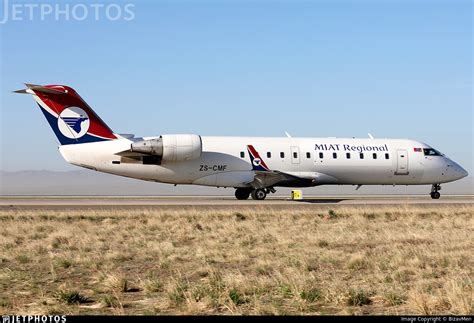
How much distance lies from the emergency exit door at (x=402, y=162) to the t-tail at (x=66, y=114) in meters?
18.6

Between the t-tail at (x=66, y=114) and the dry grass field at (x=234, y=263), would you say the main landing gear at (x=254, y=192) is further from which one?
the dry grass field at (x=234, y=263)

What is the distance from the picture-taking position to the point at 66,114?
34.2 m

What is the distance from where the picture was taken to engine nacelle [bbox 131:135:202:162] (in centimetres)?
3447

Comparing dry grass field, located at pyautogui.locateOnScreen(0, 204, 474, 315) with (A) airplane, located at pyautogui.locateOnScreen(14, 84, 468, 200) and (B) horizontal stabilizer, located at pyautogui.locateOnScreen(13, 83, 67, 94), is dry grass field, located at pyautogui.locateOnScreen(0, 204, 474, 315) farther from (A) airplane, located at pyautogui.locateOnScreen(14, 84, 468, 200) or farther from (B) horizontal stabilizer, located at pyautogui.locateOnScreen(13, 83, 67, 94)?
(B) horizontal stabilizer, located at pyautogui.locateOnScreen(13, 83, 67, 94)

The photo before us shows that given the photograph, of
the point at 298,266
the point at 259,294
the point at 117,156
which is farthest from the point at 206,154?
the point at 259,294

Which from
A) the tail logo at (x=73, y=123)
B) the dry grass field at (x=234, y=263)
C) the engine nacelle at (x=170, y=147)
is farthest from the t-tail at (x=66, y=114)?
the dry grass field at (x=234, y=263)

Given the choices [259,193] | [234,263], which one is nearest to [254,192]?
[259,193]

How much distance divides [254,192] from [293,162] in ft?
9.66

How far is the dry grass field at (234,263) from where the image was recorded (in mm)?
9922

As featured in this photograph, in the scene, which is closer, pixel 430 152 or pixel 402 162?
pixel 402 162

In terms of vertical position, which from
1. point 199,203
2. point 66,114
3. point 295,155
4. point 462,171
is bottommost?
point 199,203

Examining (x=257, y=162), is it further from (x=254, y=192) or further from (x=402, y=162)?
(x=402, y=162)

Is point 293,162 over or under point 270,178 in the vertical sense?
over

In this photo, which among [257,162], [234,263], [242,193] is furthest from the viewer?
[242,193]
